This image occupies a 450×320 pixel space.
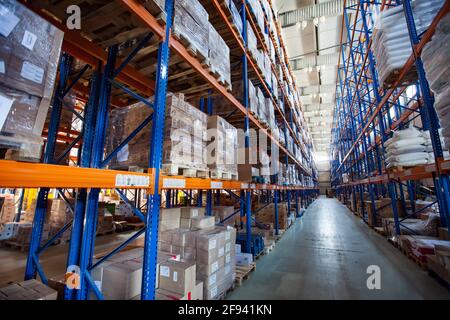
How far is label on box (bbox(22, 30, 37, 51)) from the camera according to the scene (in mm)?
1391

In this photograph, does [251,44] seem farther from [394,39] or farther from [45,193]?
[45,193]

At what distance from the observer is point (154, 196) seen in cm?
197

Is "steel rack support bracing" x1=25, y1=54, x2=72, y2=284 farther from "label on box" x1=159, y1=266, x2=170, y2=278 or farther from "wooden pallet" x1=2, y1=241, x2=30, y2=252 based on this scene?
"wooden pallet" x1=2, y1=241, x2=30, y2=252

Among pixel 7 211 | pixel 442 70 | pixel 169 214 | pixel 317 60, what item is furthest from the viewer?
pixel 317 60

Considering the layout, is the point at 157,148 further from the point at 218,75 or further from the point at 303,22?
the point at 303,22

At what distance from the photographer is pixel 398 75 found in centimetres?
450

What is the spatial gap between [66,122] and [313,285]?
6.96 metres

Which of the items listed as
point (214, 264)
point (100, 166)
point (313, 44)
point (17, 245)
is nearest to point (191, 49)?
point (100, 166)

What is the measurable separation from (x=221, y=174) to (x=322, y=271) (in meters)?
2.76

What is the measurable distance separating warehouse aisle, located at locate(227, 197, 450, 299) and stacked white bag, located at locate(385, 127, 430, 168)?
217cm

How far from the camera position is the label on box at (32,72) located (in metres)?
1.35

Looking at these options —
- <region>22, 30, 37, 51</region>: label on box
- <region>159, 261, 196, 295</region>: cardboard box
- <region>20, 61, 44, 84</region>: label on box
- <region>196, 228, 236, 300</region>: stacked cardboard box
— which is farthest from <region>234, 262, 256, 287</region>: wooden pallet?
<region>22, 30, 37, 51</region>: label on box

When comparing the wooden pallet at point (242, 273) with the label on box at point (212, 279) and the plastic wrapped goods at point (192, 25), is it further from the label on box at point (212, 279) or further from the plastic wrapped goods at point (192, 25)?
the plastic wrapped goods at point (192, 25)
